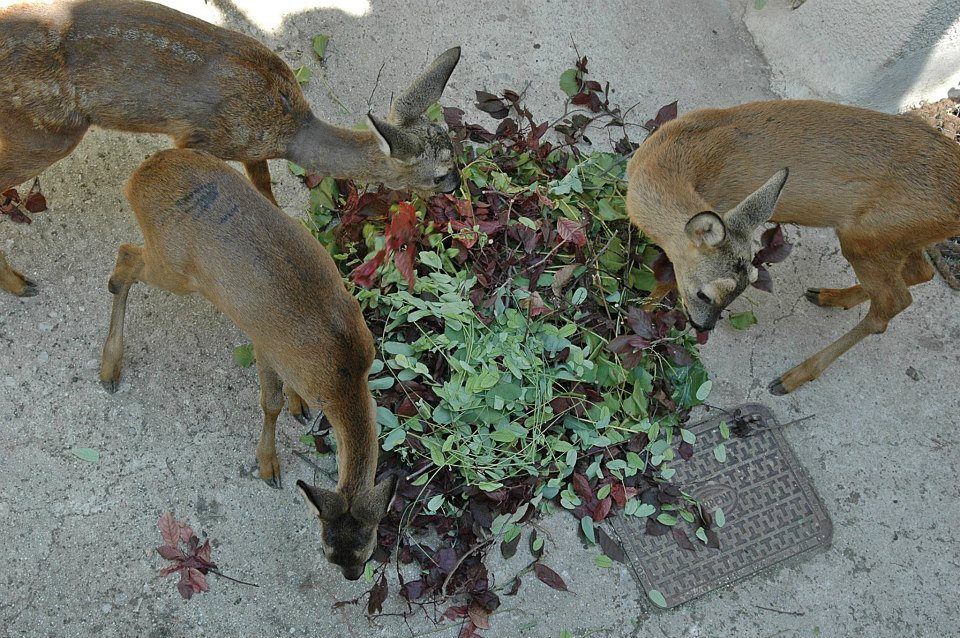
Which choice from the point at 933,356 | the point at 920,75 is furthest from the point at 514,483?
the point at 920,75

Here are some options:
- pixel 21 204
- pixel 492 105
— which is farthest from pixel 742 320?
pixel 21 204

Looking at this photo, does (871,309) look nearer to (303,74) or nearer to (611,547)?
(611,547)

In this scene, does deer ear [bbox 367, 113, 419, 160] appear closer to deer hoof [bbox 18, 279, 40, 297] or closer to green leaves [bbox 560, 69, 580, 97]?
green leaves [bbox 560, 69, 580, 97]

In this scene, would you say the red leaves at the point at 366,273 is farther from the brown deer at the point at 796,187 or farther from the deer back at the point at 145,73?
the brown deer at the point at 796,187

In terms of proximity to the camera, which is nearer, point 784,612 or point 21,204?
point 784,612

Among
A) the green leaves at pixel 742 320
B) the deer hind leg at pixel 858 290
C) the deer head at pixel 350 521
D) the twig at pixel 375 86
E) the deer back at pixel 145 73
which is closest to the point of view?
the deer head at pixel 350 521

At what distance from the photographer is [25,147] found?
3.17 metres

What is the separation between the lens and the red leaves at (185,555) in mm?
3150

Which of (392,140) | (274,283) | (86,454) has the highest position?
(392,140)

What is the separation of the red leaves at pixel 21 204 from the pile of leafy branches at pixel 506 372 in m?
1.30

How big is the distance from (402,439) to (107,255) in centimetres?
177

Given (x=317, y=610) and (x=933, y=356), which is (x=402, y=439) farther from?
(x=933, y=356)

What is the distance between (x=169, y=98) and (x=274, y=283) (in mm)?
1026

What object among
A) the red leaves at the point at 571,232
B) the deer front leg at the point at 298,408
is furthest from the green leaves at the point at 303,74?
the deer front leg at the point at 298,408
